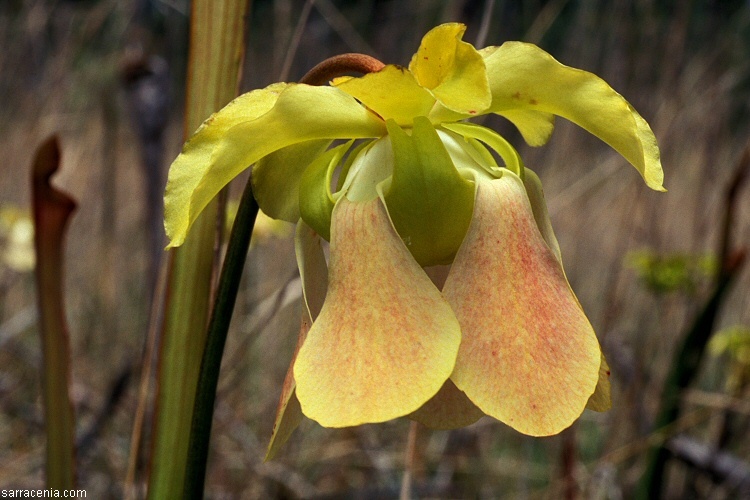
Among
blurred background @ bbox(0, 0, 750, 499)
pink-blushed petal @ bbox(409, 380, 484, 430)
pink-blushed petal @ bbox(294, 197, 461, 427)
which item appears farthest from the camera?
blurred background @ bbox(0, 0, 750, 499)

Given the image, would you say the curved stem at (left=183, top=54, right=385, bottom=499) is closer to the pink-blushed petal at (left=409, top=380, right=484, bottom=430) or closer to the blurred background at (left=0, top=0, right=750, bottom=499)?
the pink-blushed petal at (left=409, top=380, right=484, bottom=430)

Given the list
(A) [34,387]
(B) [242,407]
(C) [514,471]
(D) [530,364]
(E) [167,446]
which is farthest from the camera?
(A) [34,387]

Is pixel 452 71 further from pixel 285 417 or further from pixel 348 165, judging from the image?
pixel 285 417

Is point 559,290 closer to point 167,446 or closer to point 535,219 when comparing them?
point 535,219

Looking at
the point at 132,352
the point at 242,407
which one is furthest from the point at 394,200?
the point at 132,352

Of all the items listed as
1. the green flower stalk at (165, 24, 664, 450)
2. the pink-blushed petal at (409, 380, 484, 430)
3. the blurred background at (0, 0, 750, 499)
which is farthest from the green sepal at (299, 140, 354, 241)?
the blurred background at (0, 0, 750, 499)
